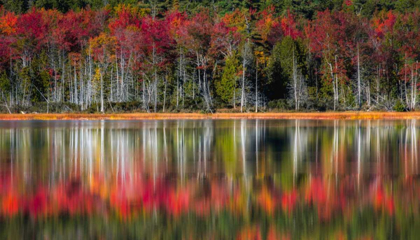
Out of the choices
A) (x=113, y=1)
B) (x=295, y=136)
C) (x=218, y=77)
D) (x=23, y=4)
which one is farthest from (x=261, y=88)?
(x=23, y=4)

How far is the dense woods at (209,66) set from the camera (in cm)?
7606

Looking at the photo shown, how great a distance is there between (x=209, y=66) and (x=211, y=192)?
62245mm

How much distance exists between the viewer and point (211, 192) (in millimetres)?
18672

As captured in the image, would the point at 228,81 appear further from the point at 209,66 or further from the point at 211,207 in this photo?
the point at 211,207

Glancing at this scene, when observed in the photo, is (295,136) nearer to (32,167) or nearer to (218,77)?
(32,167)

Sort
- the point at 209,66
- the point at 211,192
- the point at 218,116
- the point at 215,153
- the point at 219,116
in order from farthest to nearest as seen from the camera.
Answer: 1. the point at 209,66
2. the point at 218,116
3. the point at 219,116
4. the point at 215,153
5. the point at 211,192

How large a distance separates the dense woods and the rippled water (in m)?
43.8

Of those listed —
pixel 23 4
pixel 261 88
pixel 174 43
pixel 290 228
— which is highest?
pixel 23 4

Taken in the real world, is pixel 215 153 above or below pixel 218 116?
below

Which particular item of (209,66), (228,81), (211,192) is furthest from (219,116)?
(211,192)

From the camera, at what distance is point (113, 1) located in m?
111

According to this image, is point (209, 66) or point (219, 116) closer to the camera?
point (219, 116)

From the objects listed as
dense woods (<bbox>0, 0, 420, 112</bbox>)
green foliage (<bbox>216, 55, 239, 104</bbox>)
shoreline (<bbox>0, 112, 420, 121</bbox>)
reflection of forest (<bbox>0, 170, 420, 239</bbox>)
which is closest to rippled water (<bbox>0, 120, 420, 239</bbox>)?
reflection of forest (<bbox>0, 170, 420, 239</bbox>)

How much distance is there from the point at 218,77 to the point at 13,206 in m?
64.1
